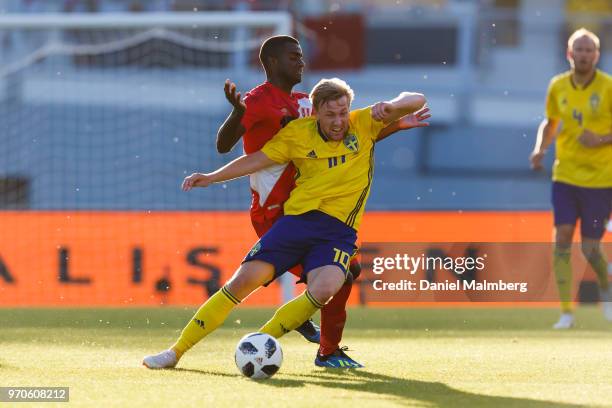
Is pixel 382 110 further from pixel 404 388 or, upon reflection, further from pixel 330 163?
pixel 404 388

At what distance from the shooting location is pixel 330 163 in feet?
22.2

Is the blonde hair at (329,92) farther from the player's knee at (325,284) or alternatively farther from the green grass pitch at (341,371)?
the green grass pitch at (341,371)

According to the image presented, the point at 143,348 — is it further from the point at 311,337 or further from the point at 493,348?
the point at 493,348

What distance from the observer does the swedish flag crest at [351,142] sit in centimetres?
676

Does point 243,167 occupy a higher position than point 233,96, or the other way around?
point 233,96

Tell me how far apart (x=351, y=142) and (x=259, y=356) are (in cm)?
123

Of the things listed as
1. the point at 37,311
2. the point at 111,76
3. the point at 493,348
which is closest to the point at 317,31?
the point at 111,76

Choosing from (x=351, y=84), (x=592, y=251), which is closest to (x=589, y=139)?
(x=592, y=251)

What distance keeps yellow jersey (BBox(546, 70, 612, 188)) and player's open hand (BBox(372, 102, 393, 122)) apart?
3.98 metres

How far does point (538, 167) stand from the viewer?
404 inches

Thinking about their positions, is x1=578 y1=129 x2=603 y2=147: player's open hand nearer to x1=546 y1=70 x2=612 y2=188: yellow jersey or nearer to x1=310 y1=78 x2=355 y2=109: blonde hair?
x1=546 y1=70 x2=612 y2=188: yellow jersey

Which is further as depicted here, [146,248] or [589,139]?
[146,248]

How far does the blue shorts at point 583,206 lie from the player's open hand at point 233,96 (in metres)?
4.26

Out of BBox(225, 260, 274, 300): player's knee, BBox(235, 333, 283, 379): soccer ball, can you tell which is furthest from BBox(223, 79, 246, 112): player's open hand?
BBox(235, 333, 283, 379): soccer ball
